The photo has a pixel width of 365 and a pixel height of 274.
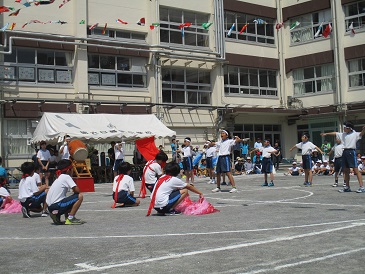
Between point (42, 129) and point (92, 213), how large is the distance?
40.7 ft

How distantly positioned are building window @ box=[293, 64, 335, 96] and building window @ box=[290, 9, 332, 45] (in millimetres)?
2204

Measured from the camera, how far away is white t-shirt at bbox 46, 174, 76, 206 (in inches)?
392

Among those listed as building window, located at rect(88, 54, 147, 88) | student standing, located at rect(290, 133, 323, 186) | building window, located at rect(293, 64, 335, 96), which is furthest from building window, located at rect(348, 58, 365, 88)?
student standing, located at rect(290, 133, 323, 186)

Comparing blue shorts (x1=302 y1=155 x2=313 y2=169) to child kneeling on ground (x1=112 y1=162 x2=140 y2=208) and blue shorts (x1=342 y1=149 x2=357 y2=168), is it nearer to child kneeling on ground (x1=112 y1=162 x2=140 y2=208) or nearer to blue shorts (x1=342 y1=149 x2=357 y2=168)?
blue shorts (x1=342 y1=149 x2=357 y2=168)

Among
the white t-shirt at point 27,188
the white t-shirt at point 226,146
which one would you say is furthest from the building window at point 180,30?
the white t-shirt at point 27,188

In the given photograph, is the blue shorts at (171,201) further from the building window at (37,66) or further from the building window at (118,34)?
the building window at (118,34)

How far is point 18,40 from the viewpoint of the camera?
86.3ft

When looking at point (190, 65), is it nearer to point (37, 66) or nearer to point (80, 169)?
point (37, 66)

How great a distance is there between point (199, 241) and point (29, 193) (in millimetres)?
5602

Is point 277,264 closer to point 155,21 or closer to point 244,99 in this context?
point 155,21

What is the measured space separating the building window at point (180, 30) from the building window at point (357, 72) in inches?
385

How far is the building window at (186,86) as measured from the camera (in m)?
31.9

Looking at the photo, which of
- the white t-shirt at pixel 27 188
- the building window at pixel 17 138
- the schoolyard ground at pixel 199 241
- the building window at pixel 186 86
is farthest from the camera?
the building window at pixel 186 86

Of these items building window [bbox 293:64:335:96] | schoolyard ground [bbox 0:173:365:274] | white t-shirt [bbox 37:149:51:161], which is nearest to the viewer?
schoolyard ground [bbox 0:173:365:274]
